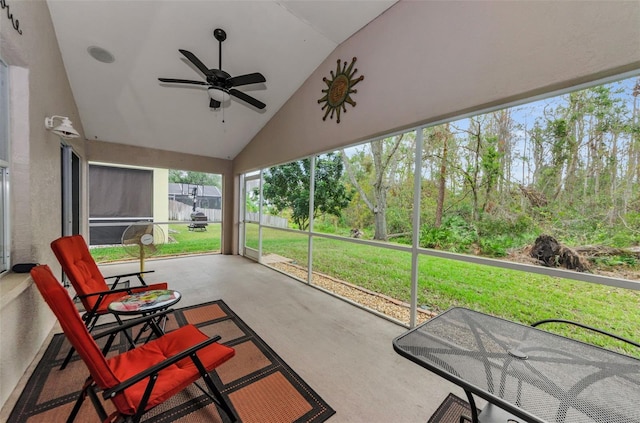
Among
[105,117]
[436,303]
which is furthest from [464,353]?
[105,117]

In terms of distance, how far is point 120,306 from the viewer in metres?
1.93

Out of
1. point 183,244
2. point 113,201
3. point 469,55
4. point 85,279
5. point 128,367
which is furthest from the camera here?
point 183,244

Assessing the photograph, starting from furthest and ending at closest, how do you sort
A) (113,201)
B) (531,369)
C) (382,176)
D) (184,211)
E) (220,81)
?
1. (184,211)
2. (113,201)
3. (382,176)
4. (220,81)
5. (531,369)

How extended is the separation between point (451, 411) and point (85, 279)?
332 centimetres

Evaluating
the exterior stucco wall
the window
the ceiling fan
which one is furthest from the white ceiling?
the window

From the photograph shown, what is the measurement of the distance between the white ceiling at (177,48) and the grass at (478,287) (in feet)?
9.44

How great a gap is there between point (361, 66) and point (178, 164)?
15.4ft

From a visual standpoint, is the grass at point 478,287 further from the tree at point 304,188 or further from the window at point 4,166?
the window at point 4,166

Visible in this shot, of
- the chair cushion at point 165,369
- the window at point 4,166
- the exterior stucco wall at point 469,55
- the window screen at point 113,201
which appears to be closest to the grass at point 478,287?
the window screen at point 113,201

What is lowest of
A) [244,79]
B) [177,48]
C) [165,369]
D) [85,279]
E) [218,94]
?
[165,369]

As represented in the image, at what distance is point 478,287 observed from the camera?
2.87m

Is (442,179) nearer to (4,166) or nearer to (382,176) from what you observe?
(382,176)

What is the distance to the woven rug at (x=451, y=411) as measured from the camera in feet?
5.06

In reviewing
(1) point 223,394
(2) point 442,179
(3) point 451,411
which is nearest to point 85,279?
(1) point 223,394
